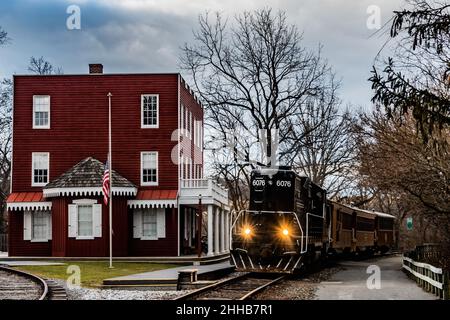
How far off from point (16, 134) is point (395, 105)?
105ft

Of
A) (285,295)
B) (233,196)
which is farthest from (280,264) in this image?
(233,196)

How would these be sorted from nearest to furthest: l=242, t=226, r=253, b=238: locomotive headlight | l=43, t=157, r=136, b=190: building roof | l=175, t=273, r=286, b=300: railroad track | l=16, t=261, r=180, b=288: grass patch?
1. l=175, t=273, r=286, b=300: railroad track
2. l=16, t=261, r=180, b=288: grass patch
3. l=242, t=226, r=253, b=238: locomotive headlight
4. l=43, t=157, r=136, b=190: building roof

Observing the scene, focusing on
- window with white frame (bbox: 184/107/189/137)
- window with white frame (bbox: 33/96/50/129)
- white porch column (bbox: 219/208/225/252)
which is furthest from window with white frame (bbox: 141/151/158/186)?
white porch column (bbox: 219/208/225/252)

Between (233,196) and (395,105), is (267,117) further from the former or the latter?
(395,105)

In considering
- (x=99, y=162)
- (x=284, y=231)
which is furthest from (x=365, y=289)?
(x=99, y=162)

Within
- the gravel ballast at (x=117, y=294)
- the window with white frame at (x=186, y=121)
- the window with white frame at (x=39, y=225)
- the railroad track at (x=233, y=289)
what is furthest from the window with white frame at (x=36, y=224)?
the gravel ballast at (x=117, y=294)

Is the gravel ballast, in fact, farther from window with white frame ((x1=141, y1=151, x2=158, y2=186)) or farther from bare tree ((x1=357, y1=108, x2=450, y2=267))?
window with white frame ((x1=141, y1=151, x2=158, y2=186))

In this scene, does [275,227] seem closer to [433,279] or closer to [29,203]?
[433,279]

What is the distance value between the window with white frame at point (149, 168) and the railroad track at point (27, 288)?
14465 mm

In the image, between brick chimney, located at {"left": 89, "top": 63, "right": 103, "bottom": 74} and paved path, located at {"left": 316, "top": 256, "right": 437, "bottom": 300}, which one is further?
brick chimney, located at {"left": 89, "top": 63, "right": 103, "bottom": 74}

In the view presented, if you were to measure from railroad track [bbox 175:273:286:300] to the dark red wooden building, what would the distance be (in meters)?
15.0

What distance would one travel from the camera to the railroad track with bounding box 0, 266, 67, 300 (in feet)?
65.4

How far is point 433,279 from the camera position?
20.9 meters

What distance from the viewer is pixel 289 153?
160 ft
